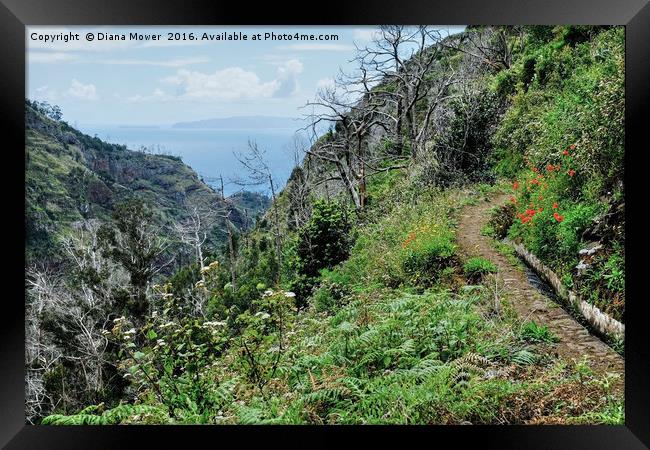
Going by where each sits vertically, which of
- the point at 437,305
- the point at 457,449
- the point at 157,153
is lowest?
the point at 457,449

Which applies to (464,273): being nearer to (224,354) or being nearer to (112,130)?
(224,354)

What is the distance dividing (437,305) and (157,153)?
5.21 meters

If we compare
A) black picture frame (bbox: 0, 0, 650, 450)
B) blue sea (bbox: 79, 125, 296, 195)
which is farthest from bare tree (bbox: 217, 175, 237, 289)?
black picture frame (bbox: 0, 0, 650, 450)

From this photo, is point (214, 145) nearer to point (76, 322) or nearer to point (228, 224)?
point (228, 224)

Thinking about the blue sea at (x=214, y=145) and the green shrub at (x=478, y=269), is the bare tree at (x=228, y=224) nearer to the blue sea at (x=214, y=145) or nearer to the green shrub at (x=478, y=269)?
the blue sea at (x=214, y=145)

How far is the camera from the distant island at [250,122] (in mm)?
6766

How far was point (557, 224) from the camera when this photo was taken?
577cm

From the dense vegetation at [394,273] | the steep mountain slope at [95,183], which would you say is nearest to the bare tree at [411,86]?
the dense vegetation at [394,273]

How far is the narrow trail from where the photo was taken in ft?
16.6

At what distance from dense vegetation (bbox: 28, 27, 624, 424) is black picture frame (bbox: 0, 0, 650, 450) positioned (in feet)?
0.43

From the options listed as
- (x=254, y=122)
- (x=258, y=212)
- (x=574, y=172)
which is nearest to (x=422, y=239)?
(x=574, y=172)
